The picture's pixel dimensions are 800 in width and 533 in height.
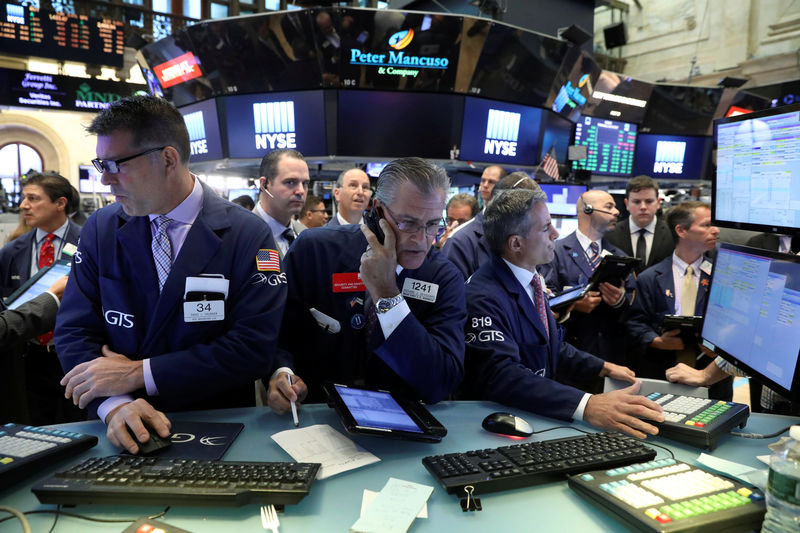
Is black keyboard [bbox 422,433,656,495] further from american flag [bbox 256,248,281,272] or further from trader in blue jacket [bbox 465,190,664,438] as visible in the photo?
american flag [bbox 256,248,281,272]

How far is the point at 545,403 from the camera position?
1538 millimetres

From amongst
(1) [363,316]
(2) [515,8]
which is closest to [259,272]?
(1) [363,316]

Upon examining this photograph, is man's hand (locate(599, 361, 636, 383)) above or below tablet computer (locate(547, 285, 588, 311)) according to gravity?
below

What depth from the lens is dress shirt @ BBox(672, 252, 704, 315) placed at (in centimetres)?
294

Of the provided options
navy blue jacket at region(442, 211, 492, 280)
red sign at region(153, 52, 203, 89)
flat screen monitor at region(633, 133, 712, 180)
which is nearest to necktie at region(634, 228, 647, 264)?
navy blue jacket at region(442, 211, 492, 280)

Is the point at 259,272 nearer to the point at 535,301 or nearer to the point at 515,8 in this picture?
the point at 535,301

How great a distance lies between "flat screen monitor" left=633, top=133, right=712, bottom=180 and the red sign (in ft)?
21.4

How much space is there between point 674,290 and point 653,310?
0.53ft

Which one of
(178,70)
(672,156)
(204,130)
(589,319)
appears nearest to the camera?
(589,319)

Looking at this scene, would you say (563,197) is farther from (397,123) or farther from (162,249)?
(162,249)

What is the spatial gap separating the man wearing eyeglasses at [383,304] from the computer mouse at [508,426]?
0.66 ft

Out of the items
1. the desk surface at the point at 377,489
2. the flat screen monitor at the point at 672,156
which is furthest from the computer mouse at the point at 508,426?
the flat screen monitor at the point at 672,156

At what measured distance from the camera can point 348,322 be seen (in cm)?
175

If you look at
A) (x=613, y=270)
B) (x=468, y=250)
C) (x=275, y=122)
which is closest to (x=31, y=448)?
(x=468, y=250)
